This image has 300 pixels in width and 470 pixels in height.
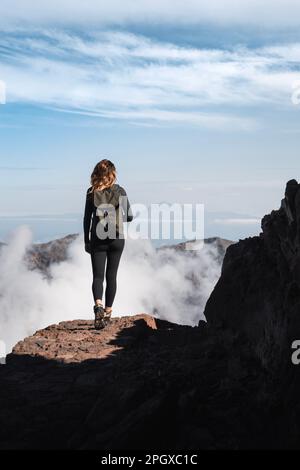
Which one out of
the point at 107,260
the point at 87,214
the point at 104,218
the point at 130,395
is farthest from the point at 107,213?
the point at 130,395

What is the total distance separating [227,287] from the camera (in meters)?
11.6

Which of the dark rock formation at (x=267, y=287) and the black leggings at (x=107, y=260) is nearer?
the dark rock formation at (x=267, y=287)

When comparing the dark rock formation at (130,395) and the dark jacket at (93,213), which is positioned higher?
the dark jacket at (93,213)

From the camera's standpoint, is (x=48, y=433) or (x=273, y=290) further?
(x=273, y=290)

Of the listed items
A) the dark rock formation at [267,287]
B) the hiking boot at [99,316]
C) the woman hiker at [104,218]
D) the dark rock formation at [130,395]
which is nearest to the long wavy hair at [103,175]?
the woman hiker at [104,218]

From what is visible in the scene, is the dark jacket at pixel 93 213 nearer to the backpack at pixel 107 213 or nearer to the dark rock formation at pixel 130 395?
the backpack at pixel 107 213

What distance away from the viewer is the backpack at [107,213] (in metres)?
12.3

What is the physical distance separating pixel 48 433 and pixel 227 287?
4918mm

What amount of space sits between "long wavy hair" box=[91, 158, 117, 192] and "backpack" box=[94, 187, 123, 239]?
0.40 feet

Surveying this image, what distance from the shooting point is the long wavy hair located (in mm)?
12281

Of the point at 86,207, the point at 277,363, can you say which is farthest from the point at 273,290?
the point at 86,207

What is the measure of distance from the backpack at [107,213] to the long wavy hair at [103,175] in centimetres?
12

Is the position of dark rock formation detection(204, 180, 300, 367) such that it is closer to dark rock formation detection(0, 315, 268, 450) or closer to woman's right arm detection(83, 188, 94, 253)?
dark rock formation detection(0, 315, 268, 450)
